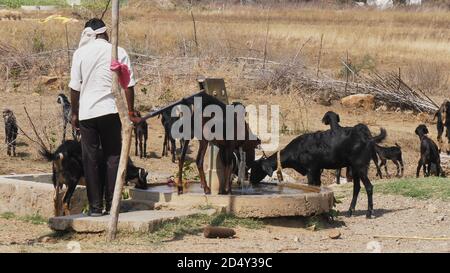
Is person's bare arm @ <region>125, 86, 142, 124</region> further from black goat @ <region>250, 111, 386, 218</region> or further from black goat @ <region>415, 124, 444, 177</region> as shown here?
black goat @ <region>415, 124, 444, 177</region>

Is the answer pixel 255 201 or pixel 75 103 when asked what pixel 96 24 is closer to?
pixel 75 103

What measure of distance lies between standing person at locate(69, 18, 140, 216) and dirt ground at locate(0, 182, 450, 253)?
0.66 metres

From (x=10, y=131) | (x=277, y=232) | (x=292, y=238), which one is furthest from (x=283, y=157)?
(x=10, y=131)

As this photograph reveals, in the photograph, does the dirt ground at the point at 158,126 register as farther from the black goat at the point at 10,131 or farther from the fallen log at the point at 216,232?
the fallen log at the point at 216,232

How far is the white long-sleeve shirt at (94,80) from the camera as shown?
10.5m

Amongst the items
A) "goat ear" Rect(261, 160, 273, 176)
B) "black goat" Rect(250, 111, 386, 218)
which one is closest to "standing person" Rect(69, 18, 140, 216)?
"goat ear" Rect(261, 160, 273, 176)

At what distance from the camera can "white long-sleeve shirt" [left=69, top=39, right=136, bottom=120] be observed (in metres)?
10.5

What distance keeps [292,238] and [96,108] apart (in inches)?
103

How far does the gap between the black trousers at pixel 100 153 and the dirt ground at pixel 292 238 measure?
1.78 feet

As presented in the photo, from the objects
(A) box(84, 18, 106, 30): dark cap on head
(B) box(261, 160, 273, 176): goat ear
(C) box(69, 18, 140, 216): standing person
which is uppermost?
(A) box(84, 18, 106, 30): dark cap on head
